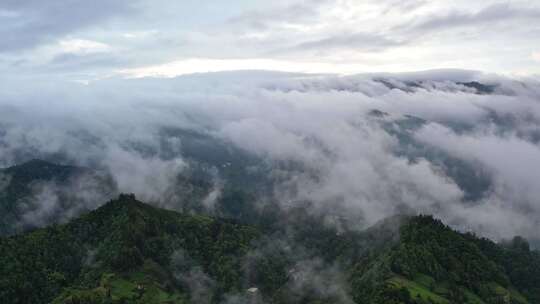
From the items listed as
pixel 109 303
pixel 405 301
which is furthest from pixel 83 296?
pixel 405 301

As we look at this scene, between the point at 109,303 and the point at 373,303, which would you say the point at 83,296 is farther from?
the point at 373,303

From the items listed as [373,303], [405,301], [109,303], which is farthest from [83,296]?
[405,301]

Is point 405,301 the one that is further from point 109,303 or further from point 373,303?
point 109,303

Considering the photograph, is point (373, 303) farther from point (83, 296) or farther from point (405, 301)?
point (83, 296)

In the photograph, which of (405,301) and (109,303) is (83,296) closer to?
(109,303)

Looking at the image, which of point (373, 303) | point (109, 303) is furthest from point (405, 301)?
point (109, 303)

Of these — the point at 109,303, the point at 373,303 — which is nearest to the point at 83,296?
the point at 109,303
